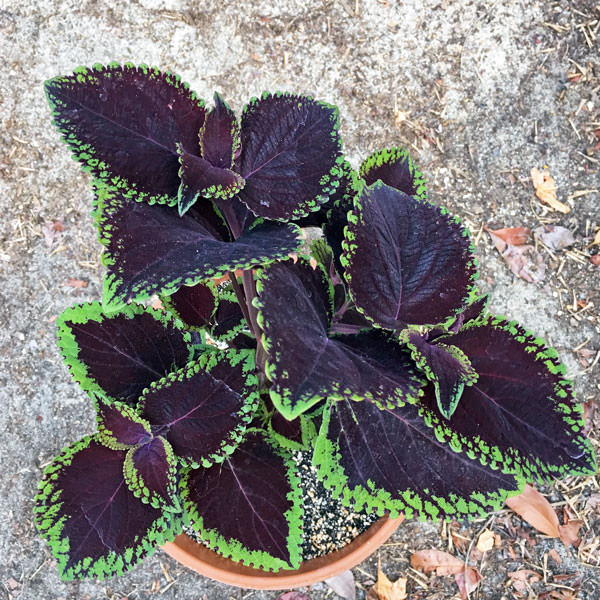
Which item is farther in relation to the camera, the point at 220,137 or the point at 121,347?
the point at 121,347

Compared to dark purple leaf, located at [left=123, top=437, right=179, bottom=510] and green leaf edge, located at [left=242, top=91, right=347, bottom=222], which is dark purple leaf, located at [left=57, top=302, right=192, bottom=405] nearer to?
dark purple leaf, located at [left=123, top=437, right=179, bottom=510]

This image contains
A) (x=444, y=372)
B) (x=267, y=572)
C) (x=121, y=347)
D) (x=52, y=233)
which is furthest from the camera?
(x=52, y=233)

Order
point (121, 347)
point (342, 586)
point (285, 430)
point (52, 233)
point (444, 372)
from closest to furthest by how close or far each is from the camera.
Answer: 1. point (444, 372)
2. point (121, 347)
3. point (285, 430)
4. point (342, 586)
5. point (52, 233)

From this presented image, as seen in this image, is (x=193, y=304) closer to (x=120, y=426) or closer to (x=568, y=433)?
(x=120, y=426)

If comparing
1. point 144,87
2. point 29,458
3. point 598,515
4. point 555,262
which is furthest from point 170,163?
point 598,515

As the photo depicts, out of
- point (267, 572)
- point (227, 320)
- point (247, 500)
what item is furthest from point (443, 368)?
point (267, 572)

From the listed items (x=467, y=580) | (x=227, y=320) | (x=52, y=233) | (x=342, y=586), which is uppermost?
(x=227, y=320)
